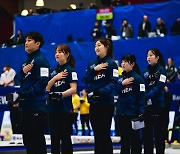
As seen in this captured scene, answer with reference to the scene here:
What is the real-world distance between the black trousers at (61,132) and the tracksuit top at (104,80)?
1.64 ft

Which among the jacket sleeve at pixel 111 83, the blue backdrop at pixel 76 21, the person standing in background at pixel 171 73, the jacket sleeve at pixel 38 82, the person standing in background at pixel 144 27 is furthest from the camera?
the blue backdrop at pixel 76 21

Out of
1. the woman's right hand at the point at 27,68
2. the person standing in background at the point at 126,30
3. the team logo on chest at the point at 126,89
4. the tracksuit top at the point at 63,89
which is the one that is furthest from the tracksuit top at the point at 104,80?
the person standing in background at the point at 126,30

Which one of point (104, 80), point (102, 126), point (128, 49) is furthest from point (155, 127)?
point (128, 49)

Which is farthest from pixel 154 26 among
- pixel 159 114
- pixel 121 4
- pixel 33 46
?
pixel 33 46

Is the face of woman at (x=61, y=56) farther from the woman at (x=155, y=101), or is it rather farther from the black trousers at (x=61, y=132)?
the woman at (x=155, y=101)

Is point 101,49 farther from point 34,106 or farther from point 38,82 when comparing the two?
point 34,106

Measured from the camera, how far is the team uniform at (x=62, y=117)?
5.92 m

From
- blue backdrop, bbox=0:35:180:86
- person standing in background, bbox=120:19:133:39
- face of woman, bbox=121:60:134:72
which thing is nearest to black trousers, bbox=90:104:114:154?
face of woman, bbox=121:60:134:72

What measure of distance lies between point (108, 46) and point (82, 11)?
12.2m

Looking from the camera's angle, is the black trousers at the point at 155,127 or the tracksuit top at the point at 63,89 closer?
the tracksuit top at the point at 63,89

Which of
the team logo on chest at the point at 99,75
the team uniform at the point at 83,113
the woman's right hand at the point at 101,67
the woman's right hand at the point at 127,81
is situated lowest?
the team uniform at the point at 83,113

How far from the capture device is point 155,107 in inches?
267

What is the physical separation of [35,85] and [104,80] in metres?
0.97

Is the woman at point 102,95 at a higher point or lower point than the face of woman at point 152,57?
lower
